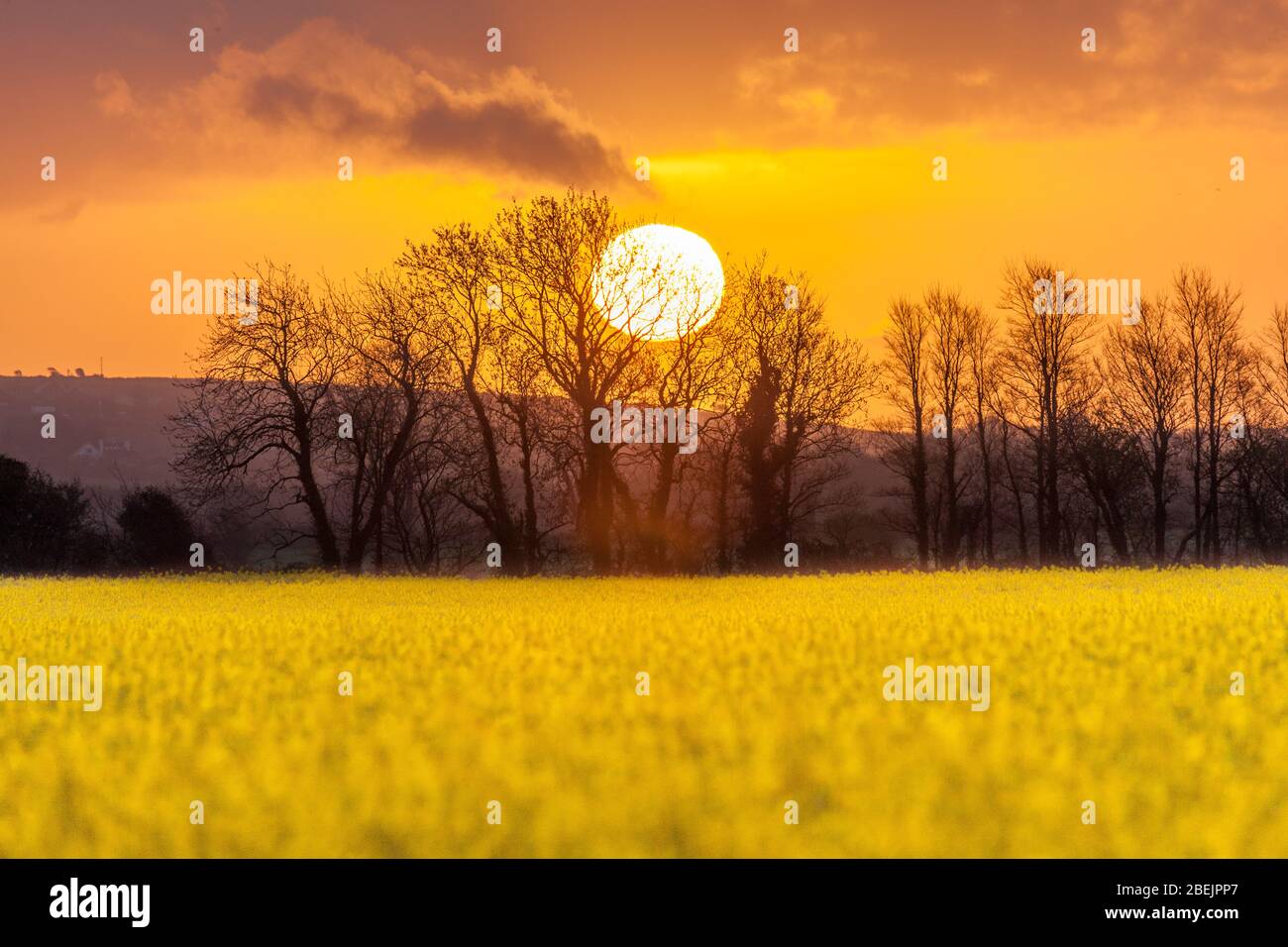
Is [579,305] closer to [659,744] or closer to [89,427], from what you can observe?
[659,744]

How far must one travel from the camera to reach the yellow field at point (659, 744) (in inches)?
231

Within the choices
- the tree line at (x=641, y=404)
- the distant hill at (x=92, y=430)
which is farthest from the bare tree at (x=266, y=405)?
the distant hill at (x=92, y=430)

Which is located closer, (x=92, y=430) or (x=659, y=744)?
(x=659, y=744)

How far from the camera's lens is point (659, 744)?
24.5 feet

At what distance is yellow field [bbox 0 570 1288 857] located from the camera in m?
5.86

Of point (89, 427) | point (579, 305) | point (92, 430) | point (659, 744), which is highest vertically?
point (89, 427)

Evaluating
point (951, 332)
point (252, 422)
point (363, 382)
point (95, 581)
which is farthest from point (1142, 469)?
point (95, 581)

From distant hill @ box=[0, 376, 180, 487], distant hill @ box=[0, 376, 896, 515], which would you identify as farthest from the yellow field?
distant hill @ box=[0, 376, 180, 487]

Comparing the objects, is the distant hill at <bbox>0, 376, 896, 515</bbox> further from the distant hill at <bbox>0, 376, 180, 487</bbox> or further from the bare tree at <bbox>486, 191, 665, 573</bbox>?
the bare tree at <bbox>486, 191, 665, 573</bbox>

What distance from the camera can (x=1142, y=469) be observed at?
200 ft

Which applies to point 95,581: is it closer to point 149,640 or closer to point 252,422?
point 252,422

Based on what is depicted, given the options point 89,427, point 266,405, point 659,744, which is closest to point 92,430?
point 89,427

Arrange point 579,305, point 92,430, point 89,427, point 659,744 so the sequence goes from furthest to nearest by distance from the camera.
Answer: point 89,427 < point 92,430 < point 579,305 < point 659,744
